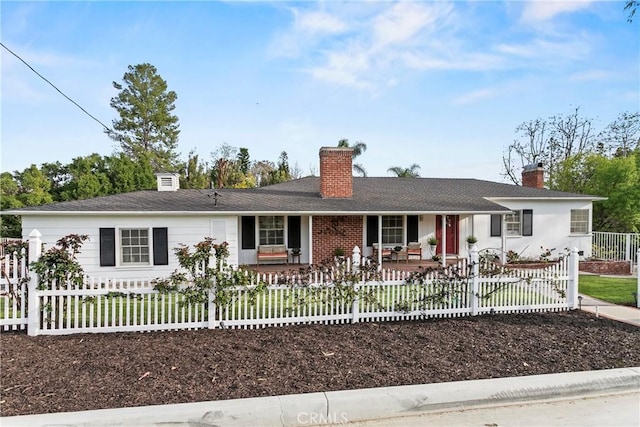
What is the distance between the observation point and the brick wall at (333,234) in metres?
13.8

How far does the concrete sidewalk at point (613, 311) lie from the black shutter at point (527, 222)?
7.73m

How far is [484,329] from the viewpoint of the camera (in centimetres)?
609

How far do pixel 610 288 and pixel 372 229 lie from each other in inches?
301

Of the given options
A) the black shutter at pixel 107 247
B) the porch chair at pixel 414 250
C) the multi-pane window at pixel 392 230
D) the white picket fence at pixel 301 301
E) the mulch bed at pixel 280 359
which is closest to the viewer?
the mulch bed at pixel 280 359

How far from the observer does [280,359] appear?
4684mm

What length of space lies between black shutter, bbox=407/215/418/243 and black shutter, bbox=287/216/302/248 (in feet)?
15.1

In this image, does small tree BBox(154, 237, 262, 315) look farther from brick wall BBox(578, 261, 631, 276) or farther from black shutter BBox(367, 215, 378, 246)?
brick wall BBox(578, 261, 631, 276)

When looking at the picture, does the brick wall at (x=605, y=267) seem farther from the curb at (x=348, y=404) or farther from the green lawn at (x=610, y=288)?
the curb at (x=348, y=404)

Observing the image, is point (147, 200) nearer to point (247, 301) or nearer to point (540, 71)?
point (247, 301)

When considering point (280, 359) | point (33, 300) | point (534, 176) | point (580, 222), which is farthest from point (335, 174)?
point (534, 176)

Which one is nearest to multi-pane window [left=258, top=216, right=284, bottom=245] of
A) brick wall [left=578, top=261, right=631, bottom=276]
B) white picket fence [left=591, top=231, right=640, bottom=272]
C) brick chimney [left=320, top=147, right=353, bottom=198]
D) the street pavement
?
brick chimney [left=320, top=147, right=353, bottom=198]

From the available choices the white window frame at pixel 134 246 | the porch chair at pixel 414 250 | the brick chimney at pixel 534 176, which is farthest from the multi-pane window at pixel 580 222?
the white window frame at pixel 134 246

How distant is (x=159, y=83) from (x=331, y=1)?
30.5 m

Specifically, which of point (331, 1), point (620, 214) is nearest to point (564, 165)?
point (620, 214)
